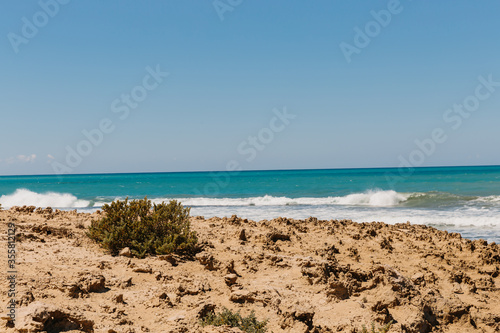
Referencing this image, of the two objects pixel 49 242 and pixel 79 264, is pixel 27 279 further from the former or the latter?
pixel 49 242

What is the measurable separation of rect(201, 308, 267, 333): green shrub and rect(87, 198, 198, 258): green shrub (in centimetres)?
260

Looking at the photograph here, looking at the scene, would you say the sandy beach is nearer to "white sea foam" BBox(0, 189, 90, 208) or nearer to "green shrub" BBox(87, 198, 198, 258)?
"green shrub" BBox(87, 198, 198, 258)

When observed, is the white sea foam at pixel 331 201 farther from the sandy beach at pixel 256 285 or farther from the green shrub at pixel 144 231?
the green shrub at pixel 144 231

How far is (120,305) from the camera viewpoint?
4621 mm

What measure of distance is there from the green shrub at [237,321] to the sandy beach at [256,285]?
0.16 meters

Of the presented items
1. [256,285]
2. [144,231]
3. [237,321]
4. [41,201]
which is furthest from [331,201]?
[237,321]

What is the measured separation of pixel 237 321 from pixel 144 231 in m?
3.42

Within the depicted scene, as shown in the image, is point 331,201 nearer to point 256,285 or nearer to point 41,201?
point 41,201

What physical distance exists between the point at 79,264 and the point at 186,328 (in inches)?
106

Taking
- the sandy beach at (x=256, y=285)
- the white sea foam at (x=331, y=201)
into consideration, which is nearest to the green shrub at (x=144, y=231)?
the sandy beach at (x=256, y=285)

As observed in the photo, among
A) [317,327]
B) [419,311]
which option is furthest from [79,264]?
[419,311]

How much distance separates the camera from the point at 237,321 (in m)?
4.32

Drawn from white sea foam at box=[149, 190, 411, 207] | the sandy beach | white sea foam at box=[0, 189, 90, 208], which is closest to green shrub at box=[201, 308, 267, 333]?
the sandy beach

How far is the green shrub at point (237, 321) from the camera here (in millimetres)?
4184
